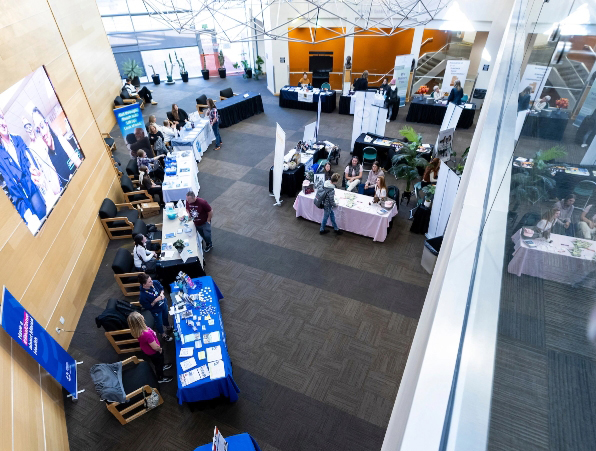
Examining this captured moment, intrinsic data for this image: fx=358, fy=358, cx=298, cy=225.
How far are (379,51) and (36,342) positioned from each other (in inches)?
617

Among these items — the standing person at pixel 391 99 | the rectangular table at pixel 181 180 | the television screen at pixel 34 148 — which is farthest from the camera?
the standing person at pixel 391 99

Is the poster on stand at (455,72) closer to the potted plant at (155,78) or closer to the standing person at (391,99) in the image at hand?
the standing person at (391,99)

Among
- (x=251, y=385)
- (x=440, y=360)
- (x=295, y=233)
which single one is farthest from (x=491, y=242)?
(x=295, y=233)

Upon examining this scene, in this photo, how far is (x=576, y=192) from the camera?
1.81 feet

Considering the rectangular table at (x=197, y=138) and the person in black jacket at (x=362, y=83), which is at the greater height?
the person in black jacket at (x=362, y=83)

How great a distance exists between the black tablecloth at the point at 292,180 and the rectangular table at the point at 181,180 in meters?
1.82

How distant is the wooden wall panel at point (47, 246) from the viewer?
12.5 feet

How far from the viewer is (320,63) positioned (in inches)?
564

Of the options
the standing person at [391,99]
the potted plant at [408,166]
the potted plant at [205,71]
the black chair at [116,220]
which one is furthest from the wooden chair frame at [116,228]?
the potted plant at [205,71]

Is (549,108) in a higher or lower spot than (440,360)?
higher

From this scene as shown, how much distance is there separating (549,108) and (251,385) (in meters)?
4.61

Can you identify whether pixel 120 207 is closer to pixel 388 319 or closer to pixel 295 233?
pixel 295 233

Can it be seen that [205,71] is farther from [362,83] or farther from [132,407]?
[132,407]

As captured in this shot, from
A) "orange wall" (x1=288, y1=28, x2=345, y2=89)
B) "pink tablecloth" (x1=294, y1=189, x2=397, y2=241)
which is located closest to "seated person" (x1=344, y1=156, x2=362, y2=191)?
"pink tablecloth" (x1=294, y1=189, x2=397, y2=241)
